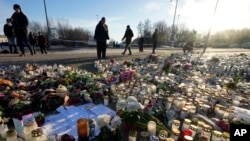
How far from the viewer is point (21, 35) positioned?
26.3ft

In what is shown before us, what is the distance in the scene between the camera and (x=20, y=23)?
7.83m

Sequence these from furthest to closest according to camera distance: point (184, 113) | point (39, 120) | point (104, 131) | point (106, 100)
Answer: point (106, 100)
point (184, 113)
point (39, 120)
point (104, 131)

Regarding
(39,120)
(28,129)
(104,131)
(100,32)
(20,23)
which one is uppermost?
(20,23)

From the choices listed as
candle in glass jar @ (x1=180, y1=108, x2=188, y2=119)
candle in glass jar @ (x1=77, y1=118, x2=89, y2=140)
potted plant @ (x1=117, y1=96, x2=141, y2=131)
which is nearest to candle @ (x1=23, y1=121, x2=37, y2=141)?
A: candle in glass jar @ (x1=77, y1=118, x2=89, y2=140)

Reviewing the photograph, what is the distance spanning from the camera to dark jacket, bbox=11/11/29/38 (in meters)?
7.78

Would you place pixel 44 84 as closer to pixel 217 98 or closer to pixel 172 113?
pixel 172 113

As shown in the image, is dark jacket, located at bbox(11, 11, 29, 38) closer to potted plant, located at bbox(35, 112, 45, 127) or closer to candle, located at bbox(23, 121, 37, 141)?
potted plant, located at bbox(35, 112, 45, 127)

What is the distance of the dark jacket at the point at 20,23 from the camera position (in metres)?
7.78

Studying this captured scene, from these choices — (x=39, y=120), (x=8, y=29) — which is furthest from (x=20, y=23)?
(x=39, y=120)

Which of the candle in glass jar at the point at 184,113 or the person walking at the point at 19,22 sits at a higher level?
the person walking at the point at 19,22

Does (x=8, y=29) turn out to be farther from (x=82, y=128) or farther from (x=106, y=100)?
(x=82, y=128)

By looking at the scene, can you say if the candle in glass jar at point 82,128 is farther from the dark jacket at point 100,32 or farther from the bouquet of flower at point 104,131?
the dark jacket at point 100,32

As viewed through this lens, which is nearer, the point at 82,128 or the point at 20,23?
the point at 82,128

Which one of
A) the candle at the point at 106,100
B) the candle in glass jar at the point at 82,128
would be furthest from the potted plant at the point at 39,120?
the candle at the point at 106,100
